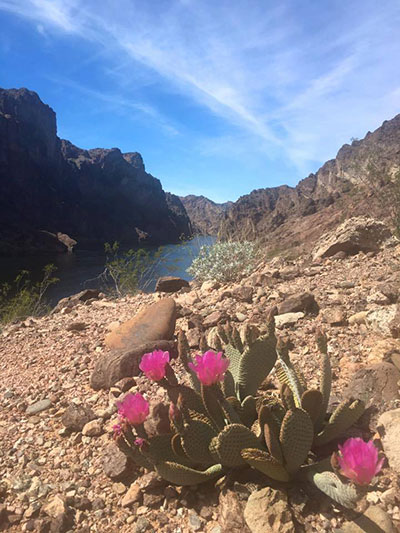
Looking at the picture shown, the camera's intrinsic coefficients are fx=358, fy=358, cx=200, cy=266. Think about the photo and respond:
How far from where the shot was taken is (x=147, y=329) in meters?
4.10

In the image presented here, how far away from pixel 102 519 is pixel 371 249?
21.9 ft

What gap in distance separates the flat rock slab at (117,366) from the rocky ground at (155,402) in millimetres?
87

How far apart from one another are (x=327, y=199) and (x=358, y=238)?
54.2m

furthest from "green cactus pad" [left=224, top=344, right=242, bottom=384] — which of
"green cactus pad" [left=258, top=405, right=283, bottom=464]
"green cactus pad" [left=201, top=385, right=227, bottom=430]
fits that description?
"green cactus pad" [left=258, top=405, right=283, bottom=464]

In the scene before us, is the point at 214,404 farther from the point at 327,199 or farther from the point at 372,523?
the point at 327,199

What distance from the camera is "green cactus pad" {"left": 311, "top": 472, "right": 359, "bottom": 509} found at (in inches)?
55.3

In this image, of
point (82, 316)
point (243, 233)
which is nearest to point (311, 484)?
point (82, 316)

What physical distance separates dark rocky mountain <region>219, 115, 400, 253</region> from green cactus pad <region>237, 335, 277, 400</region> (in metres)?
6.49

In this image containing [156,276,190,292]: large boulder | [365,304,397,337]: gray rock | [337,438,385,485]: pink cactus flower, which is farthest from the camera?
[156,276,190,292]: large boulder

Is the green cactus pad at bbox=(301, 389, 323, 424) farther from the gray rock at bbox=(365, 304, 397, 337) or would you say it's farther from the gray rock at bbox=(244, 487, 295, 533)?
the gray rock at bbox=(365, 304, 397, 337)

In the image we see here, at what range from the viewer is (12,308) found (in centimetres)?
883

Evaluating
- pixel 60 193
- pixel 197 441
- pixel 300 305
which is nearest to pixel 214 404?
pixel 197 441

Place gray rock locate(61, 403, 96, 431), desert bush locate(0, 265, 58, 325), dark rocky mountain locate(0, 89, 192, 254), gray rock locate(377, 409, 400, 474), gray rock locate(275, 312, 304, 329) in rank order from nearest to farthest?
gray rock locate(377, 409, 400, 474) → gray rock locate(61, 403, 96, 431) → gray rock locate(275, 312, 304, 329) → desert bush locate(0, 265, 58, 325) → dark rocky mountain locate(0, 89, 192, 254)

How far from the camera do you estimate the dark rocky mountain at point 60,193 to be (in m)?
78.3
